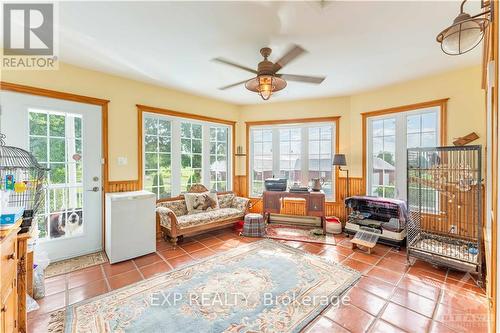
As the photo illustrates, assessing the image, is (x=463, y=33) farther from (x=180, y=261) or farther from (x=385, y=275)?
(x=180, y=261)

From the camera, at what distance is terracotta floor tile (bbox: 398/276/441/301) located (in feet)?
7.13

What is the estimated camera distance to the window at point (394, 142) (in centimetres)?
355

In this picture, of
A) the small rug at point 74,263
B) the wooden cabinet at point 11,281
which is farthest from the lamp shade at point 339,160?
the wooden cabinet at point 11,281

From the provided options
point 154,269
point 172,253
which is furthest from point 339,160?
point 154,269

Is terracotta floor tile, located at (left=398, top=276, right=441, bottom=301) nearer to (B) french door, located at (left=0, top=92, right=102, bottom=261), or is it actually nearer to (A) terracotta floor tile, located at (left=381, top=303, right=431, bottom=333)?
(A) terracotta floor tile, located at (left=381, top=303, right=431, bottom=333)

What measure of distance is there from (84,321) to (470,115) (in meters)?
5.07

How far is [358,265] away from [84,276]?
11.0 feet

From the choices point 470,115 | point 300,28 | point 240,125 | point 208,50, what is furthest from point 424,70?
point 240,125

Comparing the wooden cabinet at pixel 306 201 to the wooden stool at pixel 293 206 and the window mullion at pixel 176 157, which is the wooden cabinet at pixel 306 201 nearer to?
the wooden stool at pixel 293 206

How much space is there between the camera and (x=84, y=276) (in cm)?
254

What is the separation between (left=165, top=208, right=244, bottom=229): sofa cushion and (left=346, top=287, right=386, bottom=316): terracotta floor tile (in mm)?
2303

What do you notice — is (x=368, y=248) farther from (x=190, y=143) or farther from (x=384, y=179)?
(x=190, y=143)

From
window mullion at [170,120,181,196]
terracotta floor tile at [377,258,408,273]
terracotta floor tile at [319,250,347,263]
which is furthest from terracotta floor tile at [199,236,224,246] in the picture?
terracotta floor tile at [377,258,408,273]

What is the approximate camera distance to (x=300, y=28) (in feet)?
7.04
